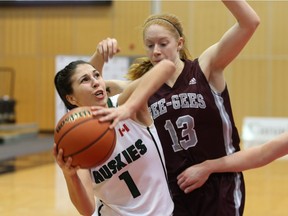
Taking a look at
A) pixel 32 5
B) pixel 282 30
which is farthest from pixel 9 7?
pixel 282 30

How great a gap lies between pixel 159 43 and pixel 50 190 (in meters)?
4.23

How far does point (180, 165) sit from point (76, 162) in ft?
2.71

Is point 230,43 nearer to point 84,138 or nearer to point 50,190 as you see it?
point 84,138

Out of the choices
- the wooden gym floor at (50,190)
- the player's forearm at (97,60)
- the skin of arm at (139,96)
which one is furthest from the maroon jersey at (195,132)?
the wooden gym floor at (50,190)

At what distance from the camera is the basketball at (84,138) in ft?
7.74

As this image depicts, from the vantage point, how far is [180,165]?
309cm

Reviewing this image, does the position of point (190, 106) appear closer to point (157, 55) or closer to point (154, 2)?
point (157, 55)

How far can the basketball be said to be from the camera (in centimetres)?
236

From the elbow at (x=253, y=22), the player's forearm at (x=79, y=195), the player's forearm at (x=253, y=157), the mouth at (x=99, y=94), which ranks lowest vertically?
the player's forearm at (x=79, y=195)

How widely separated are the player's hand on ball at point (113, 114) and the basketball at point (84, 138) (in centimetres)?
2

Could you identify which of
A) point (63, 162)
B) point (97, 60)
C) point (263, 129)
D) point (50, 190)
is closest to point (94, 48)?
point (263, 129)

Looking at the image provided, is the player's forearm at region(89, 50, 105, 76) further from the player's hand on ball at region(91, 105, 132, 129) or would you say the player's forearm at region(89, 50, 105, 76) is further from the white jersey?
the player's hand on ball at region(91, 105, 132, 129)

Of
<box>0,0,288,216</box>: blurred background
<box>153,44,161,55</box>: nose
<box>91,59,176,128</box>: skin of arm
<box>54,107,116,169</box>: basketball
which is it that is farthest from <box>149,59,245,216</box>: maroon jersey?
<box>0,0,288,216</box>: blurred background

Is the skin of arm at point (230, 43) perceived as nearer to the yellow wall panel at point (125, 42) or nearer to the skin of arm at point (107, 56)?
→ the skin of arm at point (107, 56)
